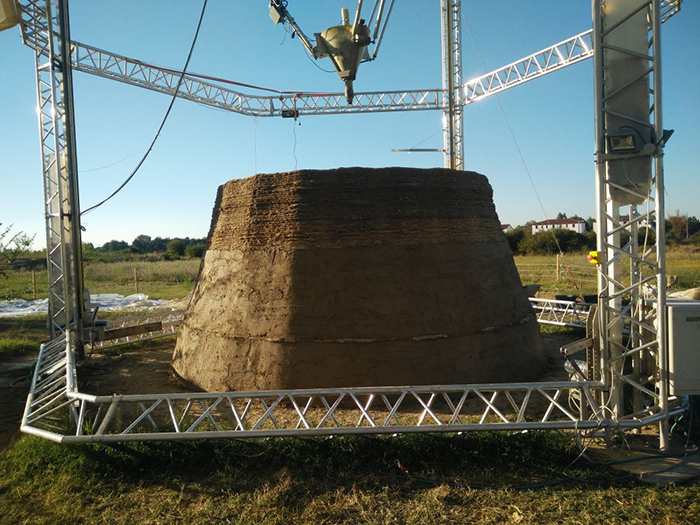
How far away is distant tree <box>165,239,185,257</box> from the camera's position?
2207 inches

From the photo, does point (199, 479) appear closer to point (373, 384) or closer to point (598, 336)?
point (373, 384)

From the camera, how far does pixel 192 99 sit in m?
20.1

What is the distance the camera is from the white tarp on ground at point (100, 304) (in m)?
20.2

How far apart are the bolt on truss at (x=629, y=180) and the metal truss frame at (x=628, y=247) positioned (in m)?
0.01

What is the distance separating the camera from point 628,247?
5.89 meters

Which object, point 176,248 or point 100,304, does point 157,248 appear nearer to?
point 176,248

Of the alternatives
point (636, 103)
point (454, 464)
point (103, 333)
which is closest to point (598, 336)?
point (454, 464)

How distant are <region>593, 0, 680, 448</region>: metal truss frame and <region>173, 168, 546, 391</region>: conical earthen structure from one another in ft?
6.67

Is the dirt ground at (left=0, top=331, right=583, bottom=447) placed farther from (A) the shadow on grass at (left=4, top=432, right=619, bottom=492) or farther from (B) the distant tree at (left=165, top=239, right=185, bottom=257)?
(B) the distant tree at (left=165, top=239, right=185, bottom=257)

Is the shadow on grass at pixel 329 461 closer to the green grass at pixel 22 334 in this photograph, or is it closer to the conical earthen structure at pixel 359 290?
the conical earthen structure at pixel 359 290

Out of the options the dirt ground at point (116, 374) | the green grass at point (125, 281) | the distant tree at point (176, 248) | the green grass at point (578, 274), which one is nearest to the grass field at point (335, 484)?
the dirt ground at point (116, 374)

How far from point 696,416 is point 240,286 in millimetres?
6881

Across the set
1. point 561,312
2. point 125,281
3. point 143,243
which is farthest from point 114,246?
point 561,312

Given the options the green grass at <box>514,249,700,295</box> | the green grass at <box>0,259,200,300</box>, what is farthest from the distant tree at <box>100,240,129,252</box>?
the green grass at <box>514,249,700,295</box>
